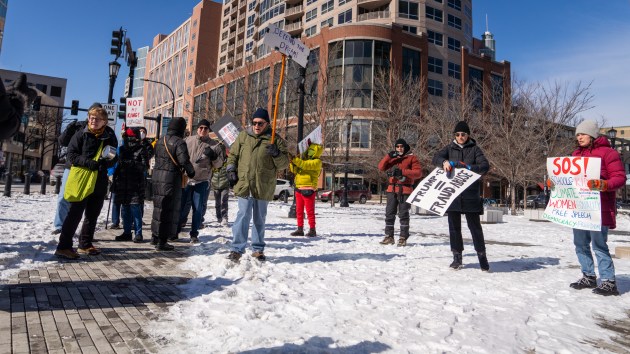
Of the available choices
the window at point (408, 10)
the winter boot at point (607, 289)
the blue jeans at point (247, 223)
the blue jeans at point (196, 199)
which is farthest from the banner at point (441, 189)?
the window at point (408, 10)

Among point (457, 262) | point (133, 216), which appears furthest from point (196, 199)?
point (457, 262)

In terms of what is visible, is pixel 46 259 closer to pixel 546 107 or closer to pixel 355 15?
pixel 546 107

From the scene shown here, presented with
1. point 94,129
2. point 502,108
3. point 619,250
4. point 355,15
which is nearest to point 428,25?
point 355,15

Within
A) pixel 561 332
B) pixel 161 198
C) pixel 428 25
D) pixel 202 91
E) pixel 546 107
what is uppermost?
pixel 428 25

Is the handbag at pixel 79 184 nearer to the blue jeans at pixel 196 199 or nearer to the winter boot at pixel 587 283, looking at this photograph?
the blue jeans at pixel 196 199

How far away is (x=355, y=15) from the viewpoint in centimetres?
4744

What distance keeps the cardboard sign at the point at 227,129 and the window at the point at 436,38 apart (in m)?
47.7

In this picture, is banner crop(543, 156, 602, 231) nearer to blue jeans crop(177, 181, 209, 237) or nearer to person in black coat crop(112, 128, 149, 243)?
blue jeans crop(177, 181, 209, 237)

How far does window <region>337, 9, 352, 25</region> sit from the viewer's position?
158 feet

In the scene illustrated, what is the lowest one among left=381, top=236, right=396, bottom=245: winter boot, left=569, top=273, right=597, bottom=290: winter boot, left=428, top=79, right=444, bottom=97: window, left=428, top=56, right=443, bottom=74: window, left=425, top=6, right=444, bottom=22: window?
left=569, top=273, right=597, bottom=290: winter boot

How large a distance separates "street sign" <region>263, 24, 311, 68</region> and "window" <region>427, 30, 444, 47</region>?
45959 mm

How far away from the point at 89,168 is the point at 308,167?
4.05 m

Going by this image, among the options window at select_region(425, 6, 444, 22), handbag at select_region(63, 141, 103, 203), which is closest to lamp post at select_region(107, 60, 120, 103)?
handbag at select_region(63, 141, 103, 203)

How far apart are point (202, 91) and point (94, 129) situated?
5187 cm
